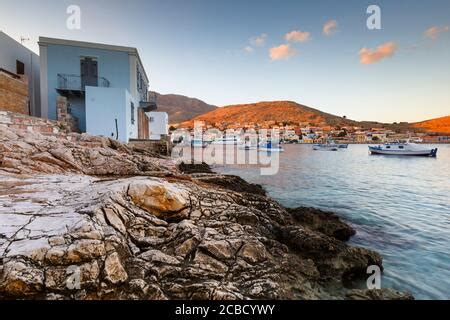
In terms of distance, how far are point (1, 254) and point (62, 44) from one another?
2297 cm

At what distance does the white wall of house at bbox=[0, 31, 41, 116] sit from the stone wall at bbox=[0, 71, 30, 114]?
359cm

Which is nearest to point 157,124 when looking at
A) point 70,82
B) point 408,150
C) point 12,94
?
point 70,82

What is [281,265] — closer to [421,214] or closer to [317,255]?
[317,255]

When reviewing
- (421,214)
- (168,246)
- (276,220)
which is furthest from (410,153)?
(168,246)

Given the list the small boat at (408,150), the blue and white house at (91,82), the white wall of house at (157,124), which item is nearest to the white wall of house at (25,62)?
the blue and white house at (91,82)

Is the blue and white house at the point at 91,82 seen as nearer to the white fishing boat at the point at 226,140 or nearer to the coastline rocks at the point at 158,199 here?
the coastline rocks at the point at 158,199

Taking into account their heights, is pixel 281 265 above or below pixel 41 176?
below

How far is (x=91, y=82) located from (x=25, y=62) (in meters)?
6.04

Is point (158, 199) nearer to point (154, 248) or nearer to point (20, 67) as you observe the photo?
point (154, 248)

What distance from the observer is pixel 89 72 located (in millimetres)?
21375

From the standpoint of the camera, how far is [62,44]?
20.5 m
